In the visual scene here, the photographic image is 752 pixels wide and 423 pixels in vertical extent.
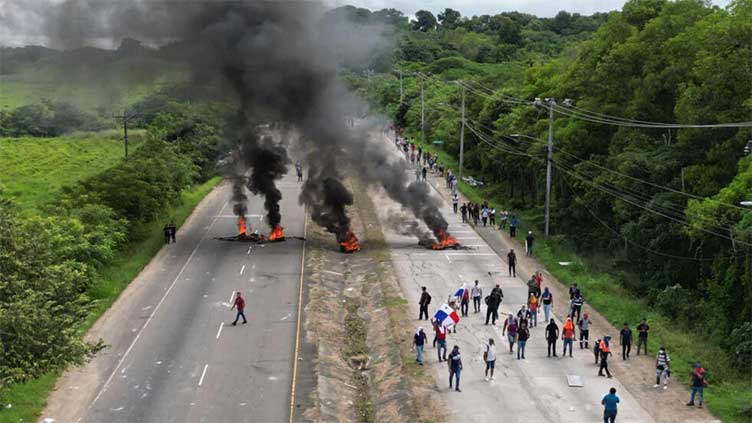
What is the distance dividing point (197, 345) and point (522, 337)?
437 inches

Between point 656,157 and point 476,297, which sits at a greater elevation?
point 656,157

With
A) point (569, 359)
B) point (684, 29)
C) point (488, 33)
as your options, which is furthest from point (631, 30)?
point (488, 33)

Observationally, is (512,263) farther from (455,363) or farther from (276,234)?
(455,363)

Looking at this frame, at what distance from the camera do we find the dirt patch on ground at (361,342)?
25.6 metres

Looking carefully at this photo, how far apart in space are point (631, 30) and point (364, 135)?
628 inches

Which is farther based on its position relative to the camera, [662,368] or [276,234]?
[276,234]

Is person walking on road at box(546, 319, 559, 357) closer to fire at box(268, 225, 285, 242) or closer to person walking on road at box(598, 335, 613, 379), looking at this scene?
person walking on road at box(598, 335, 613, 379)

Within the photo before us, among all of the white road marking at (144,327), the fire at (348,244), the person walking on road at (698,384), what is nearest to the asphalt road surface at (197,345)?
the white road marking at (144,327)

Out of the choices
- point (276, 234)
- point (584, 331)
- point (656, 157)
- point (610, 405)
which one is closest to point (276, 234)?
point (276, 234)

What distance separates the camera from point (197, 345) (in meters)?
31.0

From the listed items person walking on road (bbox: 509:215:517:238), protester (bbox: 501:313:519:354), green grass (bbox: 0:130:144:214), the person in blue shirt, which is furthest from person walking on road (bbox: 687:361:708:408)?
green grass (bbox: 0:130:144:214)

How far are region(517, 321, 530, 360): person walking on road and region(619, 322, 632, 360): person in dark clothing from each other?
303 cm

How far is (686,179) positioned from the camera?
39438 mm

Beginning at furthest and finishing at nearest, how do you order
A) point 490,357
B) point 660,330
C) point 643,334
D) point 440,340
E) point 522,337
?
point 660,330
point 643,334
point 522,337
point 440,340
point 490,357
